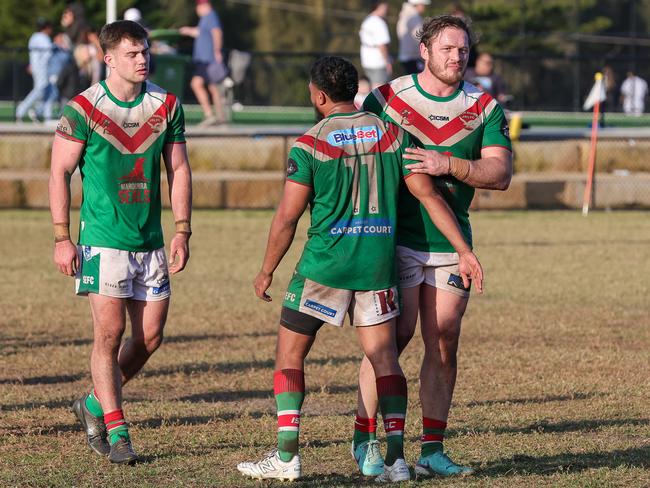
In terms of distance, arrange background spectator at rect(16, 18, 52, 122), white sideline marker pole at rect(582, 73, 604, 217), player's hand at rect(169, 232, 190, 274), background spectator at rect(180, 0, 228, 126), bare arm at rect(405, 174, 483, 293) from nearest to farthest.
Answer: bare arm at rect(405, 174, 483, 293), player's hand at rect(169, 232, 190, 274), white sideline marker pole at rect(582, 73, 604, 217), background spectator at rect(180, 0, 228, 126), background spectator at rect(16, 18, 52, 122)

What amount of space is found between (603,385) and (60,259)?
3.73 m

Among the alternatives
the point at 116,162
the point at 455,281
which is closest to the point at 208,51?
the point at 116,162

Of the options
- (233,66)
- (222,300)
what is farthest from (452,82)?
(233,66)

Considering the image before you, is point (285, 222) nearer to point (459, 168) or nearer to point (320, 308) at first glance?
point (320, 308)

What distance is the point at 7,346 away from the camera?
384 inches

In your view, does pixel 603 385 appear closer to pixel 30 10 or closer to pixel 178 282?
pixel 178 282

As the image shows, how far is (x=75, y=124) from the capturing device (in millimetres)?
6133

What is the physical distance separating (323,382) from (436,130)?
10.2 feet

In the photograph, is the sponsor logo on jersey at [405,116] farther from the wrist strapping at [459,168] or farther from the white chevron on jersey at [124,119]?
the white chevron on jersey at [124,119]

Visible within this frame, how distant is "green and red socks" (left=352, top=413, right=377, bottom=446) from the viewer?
19.2 feet

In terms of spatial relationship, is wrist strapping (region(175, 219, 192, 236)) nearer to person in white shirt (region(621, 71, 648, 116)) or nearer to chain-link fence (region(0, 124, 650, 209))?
chain-link fence (region(0, 124, 650, 209))

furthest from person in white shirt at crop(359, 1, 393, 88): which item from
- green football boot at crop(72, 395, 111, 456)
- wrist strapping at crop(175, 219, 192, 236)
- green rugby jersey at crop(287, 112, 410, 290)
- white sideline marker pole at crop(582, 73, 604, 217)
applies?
green rugby jersey at crop(287, 112, 410, 290)

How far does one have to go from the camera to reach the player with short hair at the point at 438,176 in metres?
5.79

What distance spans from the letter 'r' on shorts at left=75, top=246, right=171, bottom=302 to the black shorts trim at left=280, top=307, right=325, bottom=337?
34.5 inches
